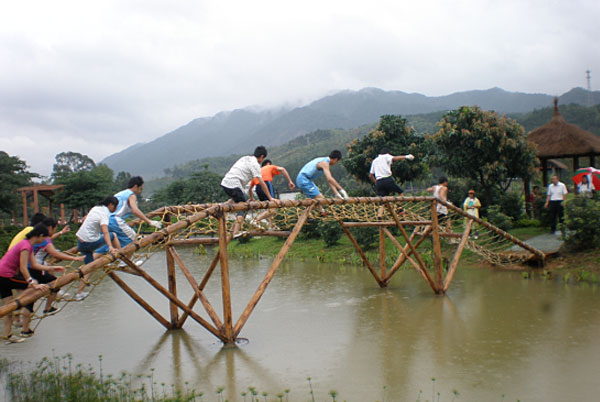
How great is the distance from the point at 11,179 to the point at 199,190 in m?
10.5

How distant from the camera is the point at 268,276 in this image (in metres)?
6.89

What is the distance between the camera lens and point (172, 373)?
5746 millimetres

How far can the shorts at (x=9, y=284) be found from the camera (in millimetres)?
5246

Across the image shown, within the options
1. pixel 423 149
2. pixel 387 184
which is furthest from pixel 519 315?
pixel 423 149

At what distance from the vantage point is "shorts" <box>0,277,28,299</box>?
525cm

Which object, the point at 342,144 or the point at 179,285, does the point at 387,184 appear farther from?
the point at 342,144

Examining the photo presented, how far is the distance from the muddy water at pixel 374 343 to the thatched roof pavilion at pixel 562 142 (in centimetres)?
692

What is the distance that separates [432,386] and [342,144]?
48227 millimetres

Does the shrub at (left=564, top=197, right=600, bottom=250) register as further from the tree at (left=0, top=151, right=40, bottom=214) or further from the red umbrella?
the tree at (left=0, top=151, right=40, bottom=214)

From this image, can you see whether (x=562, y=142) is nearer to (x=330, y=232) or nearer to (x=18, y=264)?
(x=330, y=232)

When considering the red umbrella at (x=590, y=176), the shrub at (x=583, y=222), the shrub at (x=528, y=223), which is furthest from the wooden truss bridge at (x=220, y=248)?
the red umbrella at (x=590, y=176)

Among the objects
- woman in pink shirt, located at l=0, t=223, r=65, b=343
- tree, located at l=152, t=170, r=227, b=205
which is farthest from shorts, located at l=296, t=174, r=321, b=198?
tree, located at l=152, t=170, r=227, b=205

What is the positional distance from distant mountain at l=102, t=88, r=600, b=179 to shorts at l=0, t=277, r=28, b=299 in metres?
115

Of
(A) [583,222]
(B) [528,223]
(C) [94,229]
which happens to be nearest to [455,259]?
(A) [583,222]
